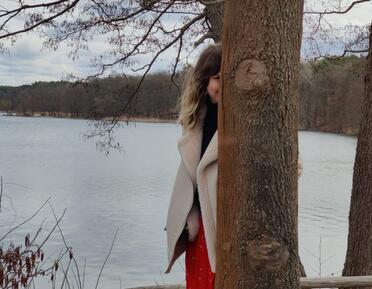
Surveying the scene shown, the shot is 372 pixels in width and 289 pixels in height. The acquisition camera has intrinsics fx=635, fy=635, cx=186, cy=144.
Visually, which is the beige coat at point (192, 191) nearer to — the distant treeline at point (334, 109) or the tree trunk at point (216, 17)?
the tree trunk at point (216, 17)

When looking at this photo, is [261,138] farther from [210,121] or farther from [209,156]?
[210,121]

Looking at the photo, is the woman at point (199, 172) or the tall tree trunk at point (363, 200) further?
the tall tree trunk at point (363, 200)

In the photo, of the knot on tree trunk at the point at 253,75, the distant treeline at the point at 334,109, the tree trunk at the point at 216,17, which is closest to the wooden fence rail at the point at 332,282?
the knot on tree trunk at the point at 253,75

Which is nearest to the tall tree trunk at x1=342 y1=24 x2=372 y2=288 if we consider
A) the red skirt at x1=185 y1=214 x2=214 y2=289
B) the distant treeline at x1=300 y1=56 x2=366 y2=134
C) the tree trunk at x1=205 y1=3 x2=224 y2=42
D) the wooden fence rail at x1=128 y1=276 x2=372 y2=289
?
the wooden fence rail at x1=128 y1=276 x2=372 y2=289

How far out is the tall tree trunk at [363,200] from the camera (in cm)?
474

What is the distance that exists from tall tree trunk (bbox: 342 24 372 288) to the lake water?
10.00ft

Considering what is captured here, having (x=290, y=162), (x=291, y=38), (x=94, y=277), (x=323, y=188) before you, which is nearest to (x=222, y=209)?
(x=290, y=162)

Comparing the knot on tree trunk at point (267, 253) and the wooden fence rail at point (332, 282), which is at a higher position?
the knot on tree trunk at point (267, 253)

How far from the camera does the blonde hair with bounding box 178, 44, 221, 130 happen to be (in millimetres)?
2078

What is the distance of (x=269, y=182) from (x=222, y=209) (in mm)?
177

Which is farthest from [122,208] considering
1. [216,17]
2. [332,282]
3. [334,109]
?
[334,109]

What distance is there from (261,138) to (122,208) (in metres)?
13.8

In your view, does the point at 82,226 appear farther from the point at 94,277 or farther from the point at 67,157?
the point at 67,157

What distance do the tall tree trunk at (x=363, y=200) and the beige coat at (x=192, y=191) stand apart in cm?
284
